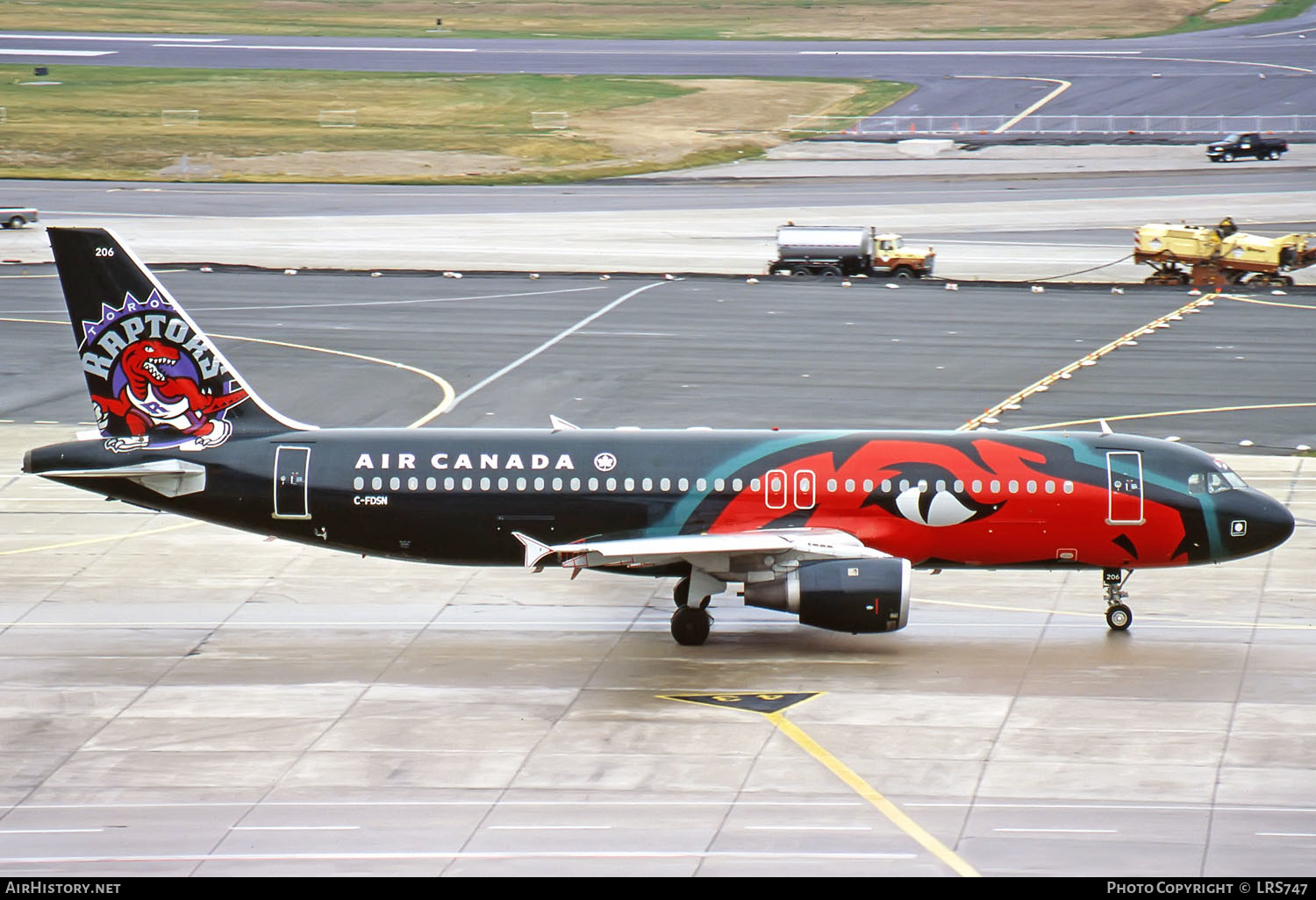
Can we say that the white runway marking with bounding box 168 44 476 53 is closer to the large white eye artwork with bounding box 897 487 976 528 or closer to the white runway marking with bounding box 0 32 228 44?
the white runway marking with bounding box 0 32 228 44

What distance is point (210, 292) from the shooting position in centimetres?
8519

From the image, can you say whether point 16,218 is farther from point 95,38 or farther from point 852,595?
point 95,38

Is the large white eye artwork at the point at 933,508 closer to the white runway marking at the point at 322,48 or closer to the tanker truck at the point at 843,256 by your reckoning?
the tanker truck at the point at 843,256

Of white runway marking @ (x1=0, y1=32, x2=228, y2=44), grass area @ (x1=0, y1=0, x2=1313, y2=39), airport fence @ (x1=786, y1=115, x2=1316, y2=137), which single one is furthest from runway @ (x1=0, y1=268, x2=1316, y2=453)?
grass area @ (x1=0, y1=0, x2=1313, y2=39)

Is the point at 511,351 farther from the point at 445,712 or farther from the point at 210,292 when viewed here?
the point at 445,712

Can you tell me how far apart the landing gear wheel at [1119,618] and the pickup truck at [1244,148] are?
3571 inches

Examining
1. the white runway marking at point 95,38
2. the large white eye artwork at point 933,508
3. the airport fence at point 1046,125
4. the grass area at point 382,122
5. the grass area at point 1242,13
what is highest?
the white runway marking at point 95,38

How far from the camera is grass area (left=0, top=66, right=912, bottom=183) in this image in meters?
125

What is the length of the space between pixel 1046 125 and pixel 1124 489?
103 m

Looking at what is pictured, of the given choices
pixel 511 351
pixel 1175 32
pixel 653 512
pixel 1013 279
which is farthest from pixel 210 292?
pixel 1175 32

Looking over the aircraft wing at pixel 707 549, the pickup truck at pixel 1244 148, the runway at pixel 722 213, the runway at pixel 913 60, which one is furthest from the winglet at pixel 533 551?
the runway at pixel 913 60

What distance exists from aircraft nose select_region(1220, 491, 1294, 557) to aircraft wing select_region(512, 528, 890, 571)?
27.3 feet

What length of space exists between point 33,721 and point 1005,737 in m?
20.1

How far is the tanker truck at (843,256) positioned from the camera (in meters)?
88.4
